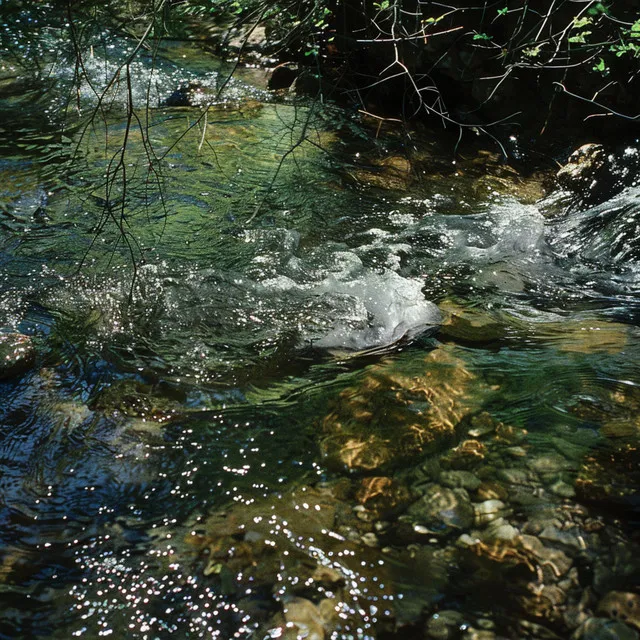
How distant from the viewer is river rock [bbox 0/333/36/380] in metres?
3.53

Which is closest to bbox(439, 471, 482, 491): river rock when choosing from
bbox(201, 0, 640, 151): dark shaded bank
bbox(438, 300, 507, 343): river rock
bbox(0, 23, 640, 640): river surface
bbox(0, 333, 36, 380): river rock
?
bbox(0, 23, 640, 640): river surface

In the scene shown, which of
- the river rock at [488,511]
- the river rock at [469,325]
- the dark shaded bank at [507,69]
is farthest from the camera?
the dark shaded bank at [507,69]

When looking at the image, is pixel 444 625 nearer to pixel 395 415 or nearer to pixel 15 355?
pixel 395 415

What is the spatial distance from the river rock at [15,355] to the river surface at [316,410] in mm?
72

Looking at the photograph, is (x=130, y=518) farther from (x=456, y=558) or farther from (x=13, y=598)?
(x=456, y=558)

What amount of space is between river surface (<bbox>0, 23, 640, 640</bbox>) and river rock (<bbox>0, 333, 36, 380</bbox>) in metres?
0.07

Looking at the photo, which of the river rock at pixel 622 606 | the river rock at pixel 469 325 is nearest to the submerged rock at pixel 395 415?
the river rock at pixel 469 325

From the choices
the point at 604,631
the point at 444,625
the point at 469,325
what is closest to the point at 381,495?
the point at 444,625

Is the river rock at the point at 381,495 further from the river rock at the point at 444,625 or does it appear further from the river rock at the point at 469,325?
the river rock at the point at 469,325

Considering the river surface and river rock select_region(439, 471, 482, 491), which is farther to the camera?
river rock select_region(439, 471, 482, 491)

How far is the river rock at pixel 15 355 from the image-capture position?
353 centimetres

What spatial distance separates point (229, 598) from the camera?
2395 mm

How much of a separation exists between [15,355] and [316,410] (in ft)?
5.24

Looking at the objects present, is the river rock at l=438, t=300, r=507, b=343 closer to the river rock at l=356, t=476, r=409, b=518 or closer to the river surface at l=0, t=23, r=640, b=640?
the river surface at l=0, t=23, r=640, b=640
